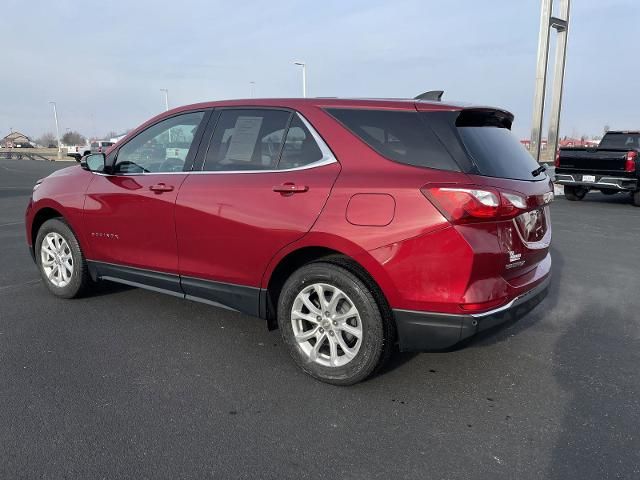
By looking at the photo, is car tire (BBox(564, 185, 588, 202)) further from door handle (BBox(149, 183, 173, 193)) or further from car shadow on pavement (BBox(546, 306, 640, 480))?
door handle (BBox(149, 183, 173, 193))

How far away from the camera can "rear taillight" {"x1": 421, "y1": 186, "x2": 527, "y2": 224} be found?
2.75m

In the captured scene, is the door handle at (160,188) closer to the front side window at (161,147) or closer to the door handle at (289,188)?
the front side window at (161,147)

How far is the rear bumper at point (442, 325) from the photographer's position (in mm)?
2820

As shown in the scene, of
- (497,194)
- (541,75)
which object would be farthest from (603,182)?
(497,194)

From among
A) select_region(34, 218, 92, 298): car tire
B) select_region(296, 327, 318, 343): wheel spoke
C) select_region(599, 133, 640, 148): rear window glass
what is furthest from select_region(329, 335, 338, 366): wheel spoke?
select_region(599, 133, 640, 148): rear window glass

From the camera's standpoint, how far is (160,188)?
→ 12.8ft

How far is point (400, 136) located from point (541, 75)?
57.3ft

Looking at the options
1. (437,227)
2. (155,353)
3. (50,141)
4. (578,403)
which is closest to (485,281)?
(437,227)

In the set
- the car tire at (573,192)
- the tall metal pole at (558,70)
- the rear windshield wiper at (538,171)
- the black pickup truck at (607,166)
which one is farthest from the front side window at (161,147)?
the tall metal pole at (558,70)

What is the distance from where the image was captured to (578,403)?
305cm

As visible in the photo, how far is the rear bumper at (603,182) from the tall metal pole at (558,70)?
856 cm

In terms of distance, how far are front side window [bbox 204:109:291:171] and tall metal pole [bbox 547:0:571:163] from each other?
18165 mm

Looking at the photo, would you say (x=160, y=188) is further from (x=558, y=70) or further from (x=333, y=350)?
(x=558, y=70)

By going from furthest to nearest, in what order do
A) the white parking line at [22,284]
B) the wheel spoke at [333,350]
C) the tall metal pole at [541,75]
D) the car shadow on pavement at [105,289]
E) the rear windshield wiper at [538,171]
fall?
the tall metal pole at [541,75]
the white parking line at [22,284]
the car shadow on pavement at [105,289]
the rear windshield wiper at [538,171]
the wheel spoke at [333,350]
